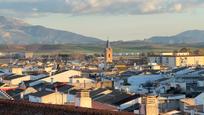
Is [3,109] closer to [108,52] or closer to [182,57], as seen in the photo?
[182,57]

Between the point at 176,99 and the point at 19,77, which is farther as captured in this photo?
the point at 19,77

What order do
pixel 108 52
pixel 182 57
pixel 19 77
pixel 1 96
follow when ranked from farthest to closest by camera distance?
pixel 108 52
pixel 182 57
pixel 19 77
pixel 1 96

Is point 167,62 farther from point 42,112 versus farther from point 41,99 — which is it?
point 42,112

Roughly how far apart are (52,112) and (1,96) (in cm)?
469

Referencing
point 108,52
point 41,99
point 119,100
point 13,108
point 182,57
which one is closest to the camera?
point 13,108

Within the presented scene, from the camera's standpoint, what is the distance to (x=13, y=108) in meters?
15.5

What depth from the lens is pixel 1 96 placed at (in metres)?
18.8

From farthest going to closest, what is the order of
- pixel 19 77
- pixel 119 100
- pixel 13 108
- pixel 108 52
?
pixel 108 52 → pixel 19 77 → pixel 119 100 → pixel 13 108

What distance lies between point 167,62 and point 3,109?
11314cm

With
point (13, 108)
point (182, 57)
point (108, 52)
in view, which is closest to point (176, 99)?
point (13, 108)

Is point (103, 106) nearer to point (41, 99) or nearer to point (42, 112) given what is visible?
point (41, 99)

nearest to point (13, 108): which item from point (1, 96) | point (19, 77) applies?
point (1, 96)

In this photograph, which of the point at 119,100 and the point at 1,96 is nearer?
the point at 1,96

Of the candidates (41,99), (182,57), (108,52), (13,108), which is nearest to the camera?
(13,108)
